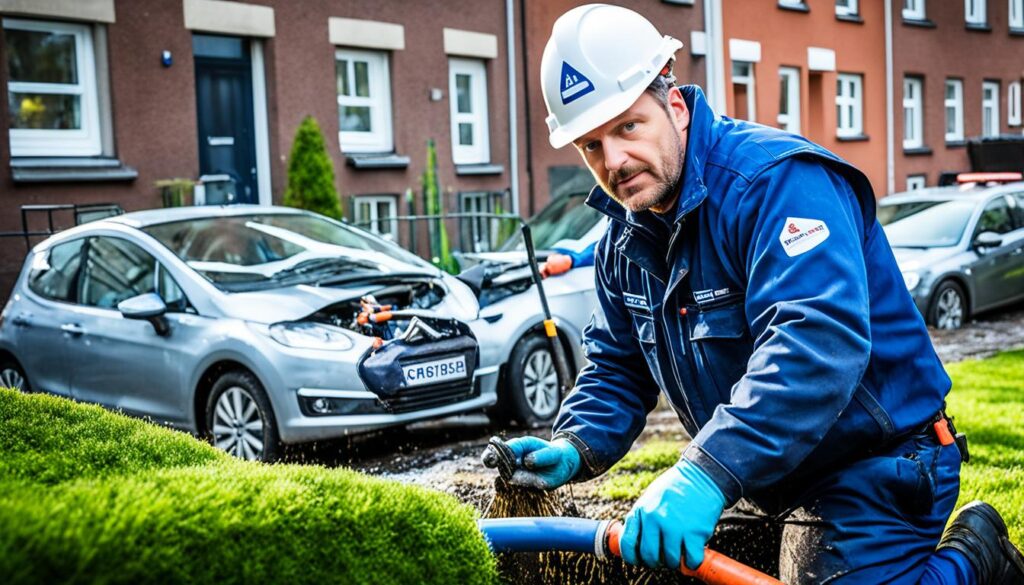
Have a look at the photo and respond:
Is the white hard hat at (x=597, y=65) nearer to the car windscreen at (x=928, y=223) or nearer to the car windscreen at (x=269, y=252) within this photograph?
the car windscreen at (x=269, y=252)

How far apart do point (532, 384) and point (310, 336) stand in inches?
69.0

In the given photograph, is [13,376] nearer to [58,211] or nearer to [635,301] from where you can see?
[58,211]

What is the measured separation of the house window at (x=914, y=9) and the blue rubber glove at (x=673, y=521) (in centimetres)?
2894

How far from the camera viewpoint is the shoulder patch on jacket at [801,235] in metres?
2.69

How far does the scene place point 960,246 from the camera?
1378cm

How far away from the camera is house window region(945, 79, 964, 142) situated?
3078 centimetres

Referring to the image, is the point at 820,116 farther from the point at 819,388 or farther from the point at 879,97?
the point at 819,388

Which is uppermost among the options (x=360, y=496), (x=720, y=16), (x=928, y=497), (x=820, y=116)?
(x=720, y=16)

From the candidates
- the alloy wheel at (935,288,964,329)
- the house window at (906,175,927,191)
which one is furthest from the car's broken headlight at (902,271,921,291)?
the house window at (906,175,927,191)

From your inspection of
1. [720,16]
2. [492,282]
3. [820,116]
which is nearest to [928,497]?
[492,282]

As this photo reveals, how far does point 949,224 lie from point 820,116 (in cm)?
1317

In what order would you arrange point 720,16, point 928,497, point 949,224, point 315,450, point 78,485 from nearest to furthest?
point 78,485 < point 928,497 < point 315,450 < point 949,224 < point 720,16

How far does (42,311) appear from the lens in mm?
8484

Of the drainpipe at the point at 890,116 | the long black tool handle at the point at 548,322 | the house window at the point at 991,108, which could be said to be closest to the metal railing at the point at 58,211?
the long black tool handle at the point at 548,322
